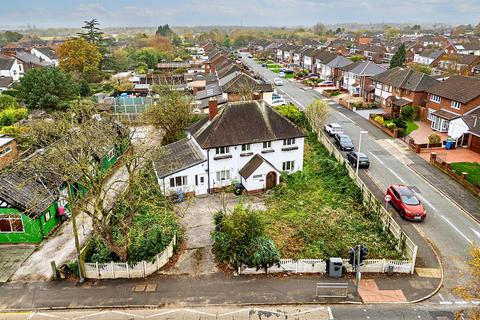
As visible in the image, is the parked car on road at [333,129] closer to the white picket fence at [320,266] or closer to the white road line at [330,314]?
the white picket fence at [320,266]

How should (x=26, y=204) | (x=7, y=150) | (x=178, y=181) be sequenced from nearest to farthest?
(x=26, y=204) → (x=178, y=181) → (x=7, y=150)

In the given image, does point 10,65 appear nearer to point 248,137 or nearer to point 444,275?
point 248,137

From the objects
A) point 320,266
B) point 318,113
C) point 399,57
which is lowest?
point 320,266

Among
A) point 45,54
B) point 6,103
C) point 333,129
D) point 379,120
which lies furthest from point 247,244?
point 45,54

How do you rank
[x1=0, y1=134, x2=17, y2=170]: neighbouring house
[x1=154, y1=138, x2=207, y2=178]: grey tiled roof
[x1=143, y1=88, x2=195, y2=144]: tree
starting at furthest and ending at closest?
[x1=143, y1=88, x2=195, y2=144]: tree < [x1=0, y1=134, x2=17, y2=170]: neighbouring house < [x1=154, y1=138, x2=207, y2=178]: grey tiled roof

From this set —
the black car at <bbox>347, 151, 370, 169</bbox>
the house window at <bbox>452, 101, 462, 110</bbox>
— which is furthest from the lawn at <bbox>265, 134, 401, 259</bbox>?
the house window at <bbox>452, 101, 462, 110</bbox>

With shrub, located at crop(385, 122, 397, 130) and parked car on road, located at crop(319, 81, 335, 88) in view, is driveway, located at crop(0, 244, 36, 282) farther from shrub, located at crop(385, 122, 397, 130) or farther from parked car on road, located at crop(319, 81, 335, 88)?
parked car on road, located at crop(319, 81, 335, 88)

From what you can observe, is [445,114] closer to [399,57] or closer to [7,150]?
[399,57]
